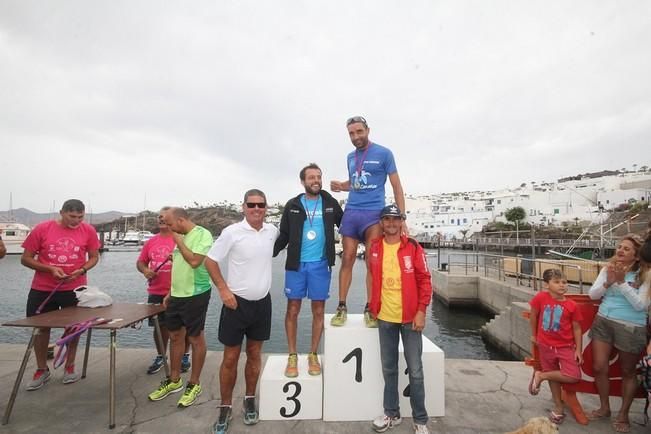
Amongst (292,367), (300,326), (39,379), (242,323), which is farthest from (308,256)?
(300,326)

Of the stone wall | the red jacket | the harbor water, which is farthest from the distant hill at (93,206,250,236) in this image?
the red jacket

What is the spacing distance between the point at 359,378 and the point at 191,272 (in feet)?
6.82

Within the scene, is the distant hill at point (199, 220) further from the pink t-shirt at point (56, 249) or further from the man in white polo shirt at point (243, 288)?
the man in white polo shirt at point (243, 288)

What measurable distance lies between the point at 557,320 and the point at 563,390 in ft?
2.88

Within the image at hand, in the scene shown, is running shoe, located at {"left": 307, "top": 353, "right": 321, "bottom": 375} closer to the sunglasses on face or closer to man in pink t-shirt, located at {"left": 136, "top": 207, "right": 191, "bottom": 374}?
man in pink t-shirt, located at {"left": 136, "top": 207, "right": 191, "bottom": 374}

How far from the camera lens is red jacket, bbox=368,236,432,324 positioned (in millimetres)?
2900

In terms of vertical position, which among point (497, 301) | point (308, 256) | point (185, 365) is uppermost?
point (308, 256)

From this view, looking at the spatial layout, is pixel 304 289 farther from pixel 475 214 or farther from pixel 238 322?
pixel 475 214

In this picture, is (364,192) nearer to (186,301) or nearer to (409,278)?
(409,278)

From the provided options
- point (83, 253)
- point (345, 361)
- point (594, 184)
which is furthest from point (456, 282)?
point (594, 184)

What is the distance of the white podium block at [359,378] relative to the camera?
314cm

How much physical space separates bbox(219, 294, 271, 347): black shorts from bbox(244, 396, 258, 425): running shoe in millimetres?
585

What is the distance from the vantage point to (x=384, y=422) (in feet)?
9.64

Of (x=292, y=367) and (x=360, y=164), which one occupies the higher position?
(x=360, y=164)
